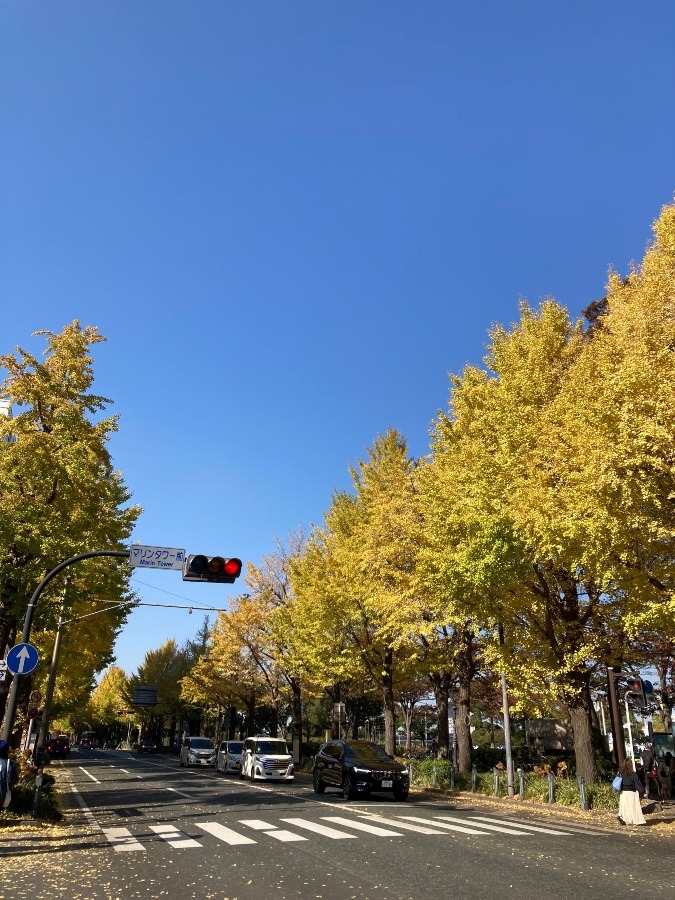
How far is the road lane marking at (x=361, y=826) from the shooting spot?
38.4ft

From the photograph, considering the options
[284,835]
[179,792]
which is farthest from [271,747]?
[284,835]

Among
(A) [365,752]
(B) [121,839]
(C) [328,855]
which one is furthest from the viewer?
(A) [365,752]

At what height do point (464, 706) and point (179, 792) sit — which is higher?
point (464, 706)

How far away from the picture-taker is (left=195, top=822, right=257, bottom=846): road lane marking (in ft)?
36.0

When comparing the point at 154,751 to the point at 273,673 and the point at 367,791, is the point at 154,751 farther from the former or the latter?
the point at 367,791

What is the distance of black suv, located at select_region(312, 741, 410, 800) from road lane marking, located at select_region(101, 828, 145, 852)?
23.9 feet

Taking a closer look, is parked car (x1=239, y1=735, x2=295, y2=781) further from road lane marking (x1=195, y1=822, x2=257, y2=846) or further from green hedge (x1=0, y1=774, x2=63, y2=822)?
road lane marking (x1=195, y1=822, x2=257, y2=846)

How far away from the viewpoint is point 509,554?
51.3ft

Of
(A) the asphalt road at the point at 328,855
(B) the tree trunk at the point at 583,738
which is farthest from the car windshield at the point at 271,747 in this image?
(B) the tree trunk at the point at 583,738

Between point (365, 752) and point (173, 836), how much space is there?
871 cm

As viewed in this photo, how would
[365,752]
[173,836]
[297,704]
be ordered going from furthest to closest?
[297,704] → [365,752] → [173,836]

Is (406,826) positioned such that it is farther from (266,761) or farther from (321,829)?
(266,761)

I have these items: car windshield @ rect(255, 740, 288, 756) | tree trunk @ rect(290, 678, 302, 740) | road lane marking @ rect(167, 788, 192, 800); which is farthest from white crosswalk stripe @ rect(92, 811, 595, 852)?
tree trunk @ rect(290, 678, 302, 740)

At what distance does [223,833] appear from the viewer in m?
11.9
